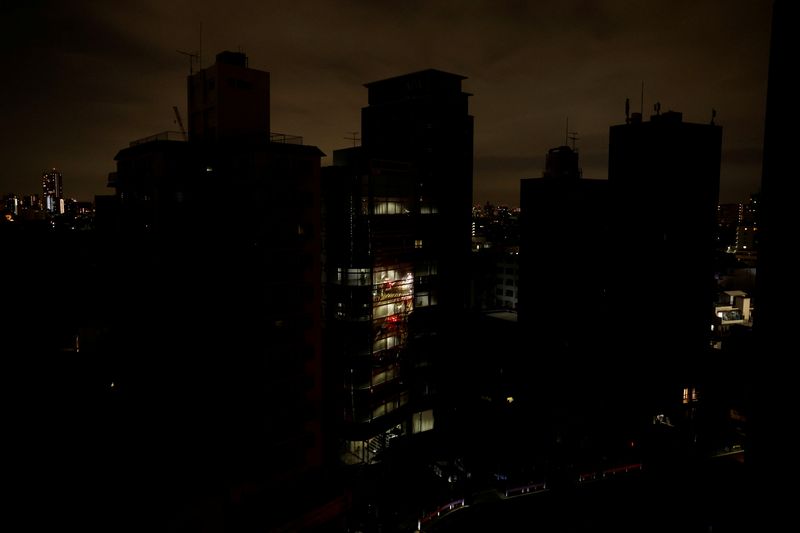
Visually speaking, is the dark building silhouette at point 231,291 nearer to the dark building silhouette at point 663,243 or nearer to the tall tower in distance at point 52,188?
the dark building silhouette at point 663,243

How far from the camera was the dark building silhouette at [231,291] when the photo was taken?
23391mm

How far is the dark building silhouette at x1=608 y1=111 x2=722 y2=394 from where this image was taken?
135 feet

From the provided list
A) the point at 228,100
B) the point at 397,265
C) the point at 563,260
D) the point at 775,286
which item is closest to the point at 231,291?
the point at 228,100

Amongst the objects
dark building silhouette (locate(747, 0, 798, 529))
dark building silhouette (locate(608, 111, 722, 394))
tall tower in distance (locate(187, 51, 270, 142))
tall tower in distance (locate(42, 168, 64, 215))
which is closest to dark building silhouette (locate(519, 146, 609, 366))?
dark building silhouette (locate(608, 111, 722, 394))

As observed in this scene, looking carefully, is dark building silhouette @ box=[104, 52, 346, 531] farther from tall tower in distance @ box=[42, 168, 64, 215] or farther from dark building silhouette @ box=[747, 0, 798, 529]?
tall tower in distance @ box=[42, 168, 64, 215]

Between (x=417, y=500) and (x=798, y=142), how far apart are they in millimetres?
26023

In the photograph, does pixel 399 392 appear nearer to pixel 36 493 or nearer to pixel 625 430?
pixel 625 430

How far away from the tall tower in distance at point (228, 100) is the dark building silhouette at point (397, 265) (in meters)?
7.59

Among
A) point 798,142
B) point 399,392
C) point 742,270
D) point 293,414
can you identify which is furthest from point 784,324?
point 742,270

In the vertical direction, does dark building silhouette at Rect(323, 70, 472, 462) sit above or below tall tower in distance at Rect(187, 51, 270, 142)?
below

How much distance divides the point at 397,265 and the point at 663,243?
23645 millimetres

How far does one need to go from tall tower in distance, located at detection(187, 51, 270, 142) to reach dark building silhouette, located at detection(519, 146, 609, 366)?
32.9 metres

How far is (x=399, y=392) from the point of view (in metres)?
35.7

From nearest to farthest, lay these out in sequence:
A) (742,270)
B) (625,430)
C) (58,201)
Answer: (625,430) → (742,270) → (58,201)
